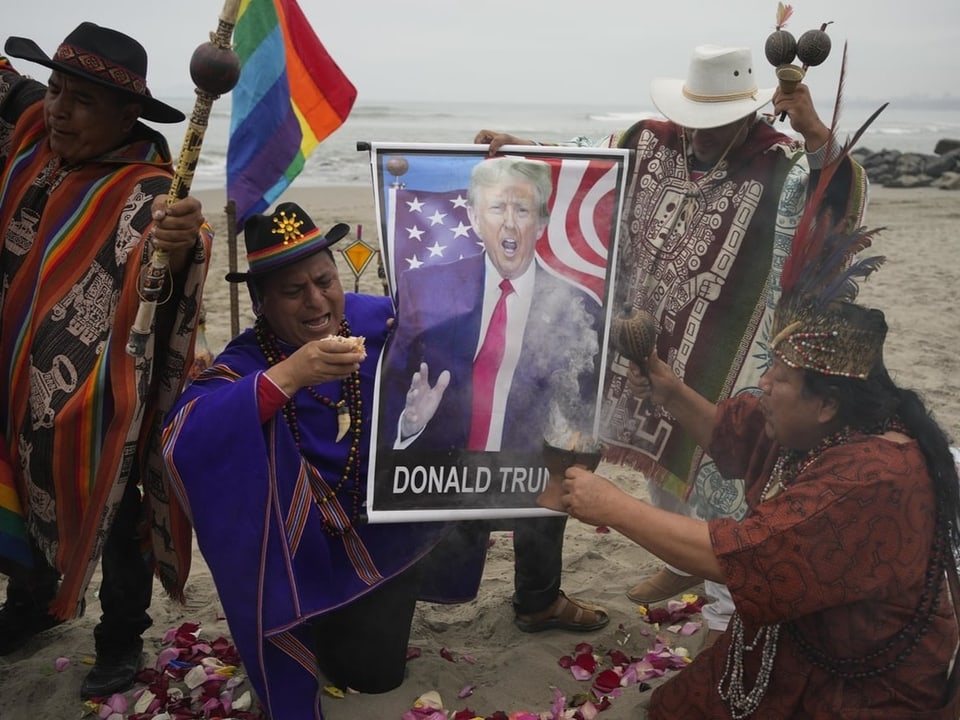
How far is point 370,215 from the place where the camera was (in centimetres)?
1437

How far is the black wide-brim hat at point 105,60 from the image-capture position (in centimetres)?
271

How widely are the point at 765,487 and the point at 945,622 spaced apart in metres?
0.57

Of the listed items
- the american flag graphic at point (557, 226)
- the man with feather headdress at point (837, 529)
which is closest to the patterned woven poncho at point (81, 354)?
the american flag graphic at point (557, 226)

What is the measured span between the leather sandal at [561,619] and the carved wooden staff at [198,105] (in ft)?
6.31

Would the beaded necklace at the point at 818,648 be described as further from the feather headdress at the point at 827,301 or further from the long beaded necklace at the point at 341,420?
the long beaded necklace at the point at 341,420

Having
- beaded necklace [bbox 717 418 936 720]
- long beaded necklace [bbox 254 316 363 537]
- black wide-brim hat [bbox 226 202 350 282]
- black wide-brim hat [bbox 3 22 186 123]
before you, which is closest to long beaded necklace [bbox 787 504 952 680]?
beaded necklace [bbox 717 418 936 720]

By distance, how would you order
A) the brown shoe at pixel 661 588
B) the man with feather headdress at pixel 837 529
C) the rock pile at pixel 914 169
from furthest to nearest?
the rock pile at pixel 914 169
the brown shoe at pixel 661 588
the man with feather headdress at pixel 837 529

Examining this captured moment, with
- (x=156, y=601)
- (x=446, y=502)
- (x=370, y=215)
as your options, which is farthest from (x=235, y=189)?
(x=370, y=215)

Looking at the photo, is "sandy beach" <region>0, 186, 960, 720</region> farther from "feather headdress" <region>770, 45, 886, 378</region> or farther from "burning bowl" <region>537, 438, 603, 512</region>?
"feather headdress" <region>770, 45, 886, 378</region>

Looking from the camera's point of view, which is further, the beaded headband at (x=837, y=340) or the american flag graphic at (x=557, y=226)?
the american flag graphic at (x=557, y=226)

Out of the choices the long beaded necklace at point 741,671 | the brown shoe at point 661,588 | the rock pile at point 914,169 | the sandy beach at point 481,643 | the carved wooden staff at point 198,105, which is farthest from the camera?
the rock pile at point 914,169

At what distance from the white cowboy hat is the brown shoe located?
1.90 metres

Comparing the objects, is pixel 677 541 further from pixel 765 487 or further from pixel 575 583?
pixel 575 583

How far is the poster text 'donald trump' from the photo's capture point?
9.61ft
